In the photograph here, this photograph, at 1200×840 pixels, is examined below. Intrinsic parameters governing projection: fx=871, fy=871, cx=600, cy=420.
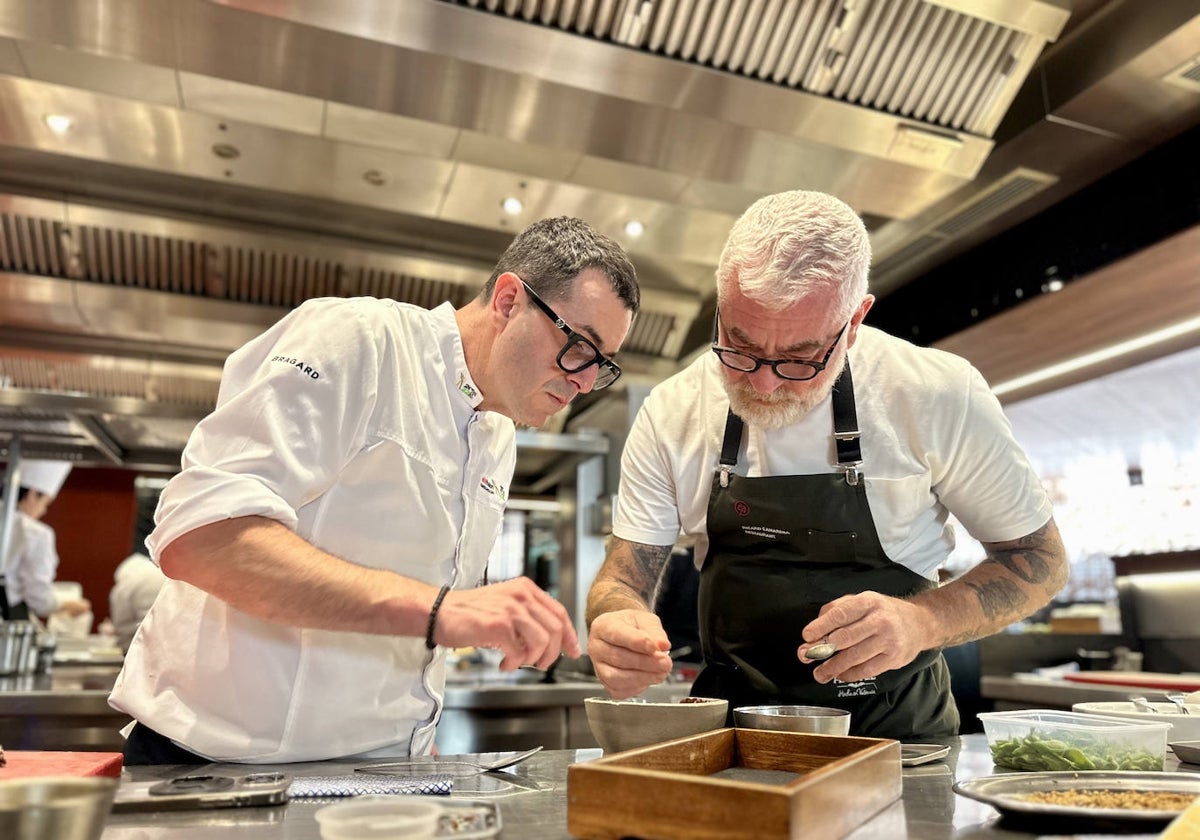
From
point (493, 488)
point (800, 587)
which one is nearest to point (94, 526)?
point (493, 488)

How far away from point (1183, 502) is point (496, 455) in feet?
28.5

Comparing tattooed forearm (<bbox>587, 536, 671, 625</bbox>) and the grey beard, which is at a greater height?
the grey beard

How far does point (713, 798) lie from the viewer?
745 mm

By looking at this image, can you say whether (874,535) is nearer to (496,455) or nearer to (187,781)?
(496,455)

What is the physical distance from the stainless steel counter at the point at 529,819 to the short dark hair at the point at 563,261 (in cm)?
90

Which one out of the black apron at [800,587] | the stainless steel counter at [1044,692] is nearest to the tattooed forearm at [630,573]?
the black apron at [800,587]

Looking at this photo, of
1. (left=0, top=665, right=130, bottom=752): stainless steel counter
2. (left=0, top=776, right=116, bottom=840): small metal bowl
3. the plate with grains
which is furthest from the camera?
(left=0, top=665, right=130, bottom=752): stainless steel counter

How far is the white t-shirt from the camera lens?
5.68ft

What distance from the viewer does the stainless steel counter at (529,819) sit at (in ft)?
2.84

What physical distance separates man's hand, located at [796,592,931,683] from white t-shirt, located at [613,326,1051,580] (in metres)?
0.31

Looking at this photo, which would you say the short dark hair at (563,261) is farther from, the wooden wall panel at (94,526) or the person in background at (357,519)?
the wooden wall panel at (94,526)

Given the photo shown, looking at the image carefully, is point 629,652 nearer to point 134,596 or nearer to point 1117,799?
point 1117,799

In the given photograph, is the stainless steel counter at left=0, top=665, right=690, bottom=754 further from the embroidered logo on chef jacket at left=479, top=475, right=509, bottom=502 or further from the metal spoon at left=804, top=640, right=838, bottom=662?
the metal spoon at left=804, top=640, right=838, bottom=662

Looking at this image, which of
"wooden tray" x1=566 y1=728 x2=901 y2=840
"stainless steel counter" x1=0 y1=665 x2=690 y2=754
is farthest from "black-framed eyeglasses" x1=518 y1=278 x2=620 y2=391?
"stainless steel counter" x1=0 y1=665 x2=690 y2=754
